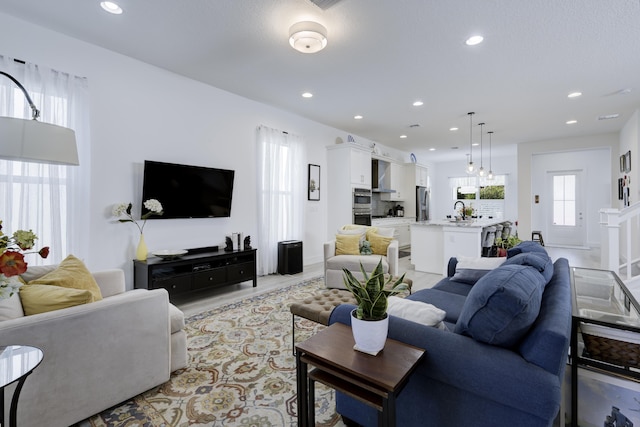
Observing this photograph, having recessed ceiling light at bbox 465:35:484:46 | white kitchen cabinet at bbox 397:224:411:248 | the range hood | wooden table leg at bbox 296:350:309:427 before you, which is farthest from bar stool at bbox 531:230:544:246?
wooden table leg at bbox 296:350:309:427

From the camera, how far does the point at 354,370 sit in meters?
1.11

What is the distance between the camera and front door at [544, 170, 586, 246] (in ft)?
27.0

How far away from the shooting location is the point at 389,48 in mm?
3129

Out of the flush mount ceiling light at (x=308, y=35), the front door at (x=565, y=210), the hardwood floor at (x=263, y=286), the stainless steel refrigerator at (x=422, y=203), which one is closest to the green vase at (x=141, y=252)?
the hardwood floor at (x=263, y=286)

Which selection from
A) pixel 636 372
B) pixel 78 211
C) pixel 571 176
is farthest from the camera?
pixel 571 176

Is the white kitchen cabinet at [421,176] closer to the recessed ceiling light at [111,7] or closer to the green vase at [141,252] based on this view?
the green vase at [141,252]

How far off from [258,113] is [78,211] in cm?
290

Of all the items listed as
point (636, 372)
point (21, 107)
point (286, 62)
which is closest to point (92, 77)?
point (21, 107)

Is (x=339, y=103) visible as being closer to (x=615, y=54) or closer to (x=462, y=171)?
(x=615, y=54)

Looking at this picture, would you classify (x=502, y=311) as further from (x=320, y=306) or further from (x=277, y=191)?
(x=277, y=191)

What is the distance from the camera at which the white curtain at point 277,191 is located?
489cm

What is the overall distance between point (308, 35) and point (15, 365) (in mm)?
2873

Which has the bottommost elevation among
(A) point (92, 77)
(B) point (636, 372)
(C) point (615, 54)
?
(B) point (636, 372)

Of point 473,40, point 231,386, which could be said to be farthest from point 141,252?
point 473,40
